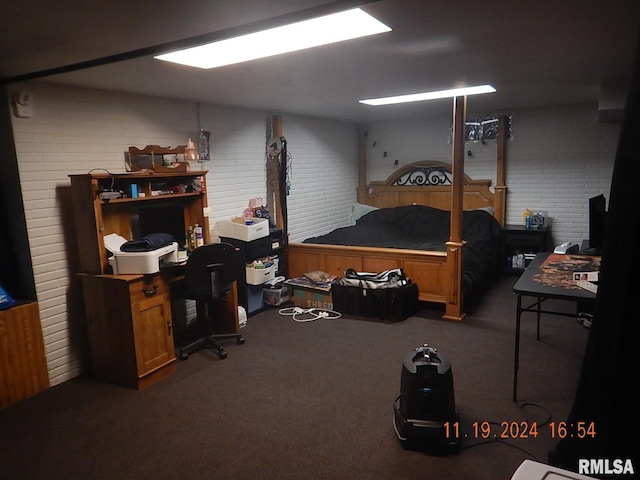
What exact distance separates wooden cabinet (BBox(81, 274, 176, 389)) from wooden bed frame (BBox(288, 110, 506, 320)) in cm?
215

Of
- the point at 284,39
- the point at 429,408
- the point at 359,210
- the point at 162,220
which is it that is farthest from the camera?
the point at 359,210

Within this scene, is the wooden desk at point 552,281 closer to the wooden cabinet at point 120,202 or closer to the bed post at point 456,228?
the bed post at point 456,228

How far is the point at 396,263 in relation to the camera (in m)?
4.88

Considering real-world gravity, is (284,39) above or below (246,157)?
above

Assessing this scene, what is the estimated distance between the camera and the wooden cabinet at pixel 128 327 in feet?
10.6

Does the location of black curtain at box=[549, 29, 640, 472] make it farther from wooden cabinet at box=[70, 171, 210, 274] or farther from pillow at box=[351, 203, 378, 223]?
pillow at box=[351, 203, 378, 223]

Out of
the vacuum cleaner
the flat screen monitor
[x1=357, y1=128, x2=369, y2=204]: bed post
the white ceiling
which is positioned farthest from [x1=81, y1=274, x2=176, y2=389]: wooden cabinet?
[x1=357, y1=128, x2=369, y2=204]: bed post

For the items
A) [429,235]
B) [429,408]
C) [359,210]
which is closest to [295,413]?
[429,408]

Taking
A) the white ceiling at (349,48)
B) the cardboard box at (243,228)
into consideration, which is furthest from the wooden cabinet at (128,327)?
the white ceiling at (349,48)

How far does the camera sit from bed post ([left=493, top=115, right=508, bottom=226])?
6211mm

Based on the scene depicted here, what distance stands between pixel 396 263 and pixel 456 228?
768 millimetres

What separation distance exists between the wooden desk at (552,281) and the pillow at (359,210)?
11.7 feet

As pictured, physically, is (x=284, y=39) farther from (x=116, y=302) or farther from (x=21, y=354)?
(x=21, y=354)

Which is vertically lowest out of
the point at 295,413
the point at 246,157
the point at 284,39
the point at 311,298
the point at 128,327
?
the point at 295,413
